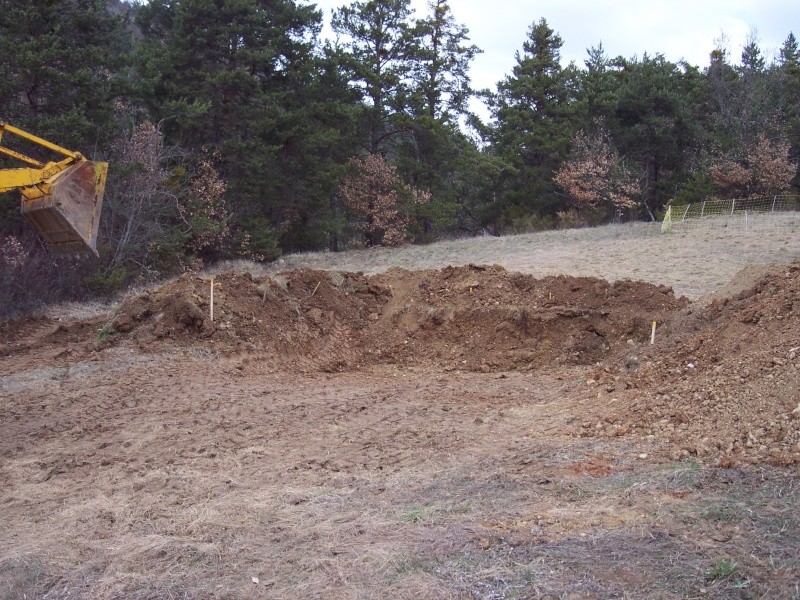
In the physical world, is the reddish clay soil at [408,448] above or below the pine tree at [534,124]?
below

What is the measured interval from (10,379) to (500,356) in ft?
21.9

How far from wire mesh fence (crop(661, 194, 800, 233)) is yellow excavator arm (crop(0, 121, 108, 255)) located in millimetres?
20922

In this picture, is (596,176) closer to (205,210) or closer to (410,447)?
(205,210)

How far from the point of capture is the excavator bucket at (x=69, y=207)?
8.21 m

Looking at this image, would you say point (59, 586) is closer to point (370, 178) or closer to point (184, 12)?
point (184, 12)

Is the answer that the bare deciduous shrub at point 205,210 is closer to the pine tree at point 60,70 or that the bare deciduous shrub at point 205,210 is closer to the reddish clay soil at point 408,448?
the pine tree at point 60,70

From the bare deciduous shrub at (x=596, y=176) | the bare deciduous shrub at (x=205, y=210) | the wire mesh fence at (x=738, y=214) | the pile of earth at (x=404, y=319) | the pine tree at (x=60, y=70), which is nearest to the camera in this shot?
the pile of earth at (x=404, y=319)

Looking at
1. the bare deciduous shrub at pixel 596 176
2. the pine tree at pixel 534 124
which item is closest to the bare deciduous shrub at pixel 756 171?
the bare deciduous shrub at pixel 596 176

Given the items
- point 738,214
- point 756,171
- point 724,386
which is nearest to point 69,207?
point 724,386

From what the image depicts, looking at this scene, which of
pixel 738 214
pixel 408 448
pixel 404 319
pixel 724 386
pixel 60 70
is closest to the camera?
pixel 724 386

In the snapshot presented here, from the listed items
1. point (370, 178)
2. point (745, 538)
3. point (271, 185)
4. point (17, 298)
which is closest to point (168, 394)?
point (745, 538)

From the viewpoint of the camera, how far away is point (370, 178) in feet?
93.2

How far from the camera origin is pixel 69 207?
838cm

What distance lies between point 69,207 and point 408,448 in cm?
500
